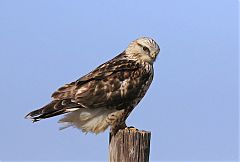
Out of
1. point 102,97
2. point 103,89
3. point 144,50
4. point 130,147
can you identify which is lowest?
point 130,147

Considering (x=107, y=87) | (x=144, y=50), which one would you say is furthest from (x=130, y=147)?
(x=144, y=50)

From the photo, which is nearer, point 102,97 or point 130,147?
point 130,147

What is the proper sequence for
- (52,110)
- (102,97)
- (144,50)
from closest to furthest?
1. (52,110)
2. (102,97)
3. (144,50)

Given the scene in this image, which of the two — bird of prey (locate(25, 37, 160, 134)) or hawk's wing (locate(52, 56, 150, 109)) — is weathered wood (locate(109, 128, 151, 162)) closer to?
bird of prey (locate(25, 37, 160, 134))

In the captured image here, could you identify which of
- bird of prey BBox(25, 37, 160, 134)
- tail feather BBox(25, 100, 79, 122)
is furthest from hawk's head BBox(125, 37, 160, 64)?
tail feather BBox(25, 100, 79, 122)

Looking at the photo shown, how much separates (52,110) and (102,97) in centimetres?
79

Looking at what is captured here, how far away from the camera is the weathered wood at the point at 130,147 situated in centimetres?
576

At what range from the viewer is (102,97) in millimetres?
7852

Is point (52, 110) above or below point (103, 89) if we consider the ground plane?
below

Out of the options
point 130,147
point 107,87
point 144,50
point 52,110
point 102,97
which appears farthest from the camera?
point 144,50

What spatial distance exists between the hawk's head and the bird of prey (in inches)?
13.4

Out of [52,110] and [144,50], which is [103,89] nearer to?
[52,110]

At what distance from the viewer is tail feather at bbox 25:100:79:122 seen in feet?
23.6

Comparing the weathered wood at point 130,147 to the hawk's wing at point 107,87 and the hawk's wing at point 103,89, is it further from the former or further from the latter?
the hawk's wing at point 107,87
